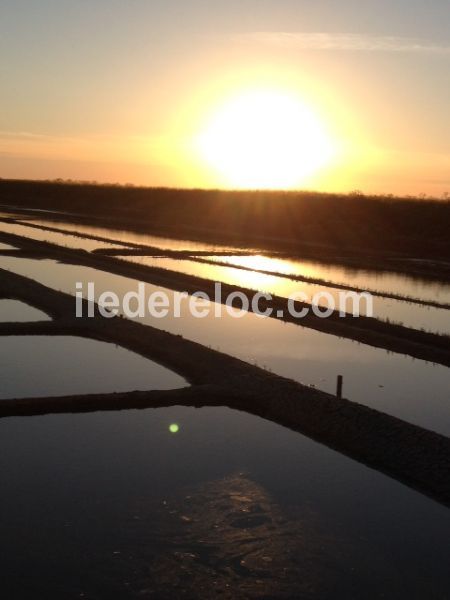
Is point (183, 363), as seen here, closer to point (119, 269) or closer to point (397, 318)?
point (397, 318)

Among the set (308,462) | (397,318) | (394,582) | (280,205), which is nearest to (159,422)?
(308,462)

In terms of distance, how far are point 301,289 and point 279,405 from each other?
942 centimetres

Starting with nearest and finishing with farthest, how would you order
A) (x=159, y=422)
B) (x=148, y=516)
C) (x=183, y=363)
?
(x=148, y=516) < (x=159, y=422) < (x=183, y=363)

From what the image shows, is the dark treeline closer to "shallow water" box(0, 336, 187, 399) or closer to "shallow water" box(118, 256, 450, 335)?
"shallow water" box(118, 256, 450, 335)

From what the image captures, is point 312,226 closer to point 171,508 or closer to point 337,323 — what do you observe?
point 337,323

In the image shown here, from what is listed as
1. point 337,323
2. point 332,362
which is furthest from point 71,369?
point 337,323

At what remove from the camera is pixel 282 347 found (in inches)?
444

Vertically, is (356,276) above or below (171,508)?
below

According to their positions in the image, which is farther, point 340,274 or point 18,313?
point 340,274

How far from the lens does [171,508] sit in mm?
5648

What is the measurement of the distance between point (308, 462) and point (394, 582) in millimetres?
2022

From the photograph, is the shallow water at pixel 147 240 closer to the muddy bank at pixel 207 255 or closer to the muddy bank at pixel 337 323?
the muddy bank at pixel 207 255

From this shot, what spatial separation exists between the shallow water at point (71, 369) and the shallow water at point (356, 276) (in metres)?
7.93

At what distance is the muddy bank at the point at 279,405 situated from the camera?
266 inches
